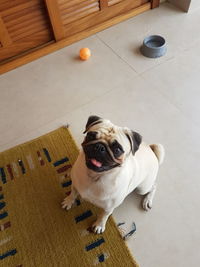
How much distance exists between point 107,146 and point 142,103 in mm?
1157

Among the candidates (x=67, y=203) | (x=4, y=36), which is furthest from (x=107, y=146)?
(x=4, y=36)

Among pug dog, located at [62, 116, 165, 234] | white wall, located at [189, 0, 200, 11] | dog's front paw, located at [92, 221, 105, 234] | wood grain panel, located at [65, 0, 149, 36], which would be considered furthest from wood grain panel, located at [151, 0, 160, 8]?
dog's front paw, located at [92, 221, 105, 234]

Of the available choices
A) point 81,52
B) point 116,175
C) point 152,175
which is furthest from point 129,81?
point 116,175

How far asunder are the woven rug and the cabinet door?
1.04 metres

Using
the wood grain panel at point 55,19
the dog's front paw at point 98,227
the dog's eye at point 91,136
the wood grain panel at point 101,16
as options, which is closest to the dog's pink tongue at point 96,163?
the dog's eye at point 91,136

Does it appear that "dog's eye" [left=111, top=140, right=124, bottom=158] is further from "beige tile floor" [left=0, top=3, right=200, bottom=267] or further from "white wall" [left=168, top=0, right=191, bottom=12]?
"white wall" [left=168, top=0, right=191, bottom=12]

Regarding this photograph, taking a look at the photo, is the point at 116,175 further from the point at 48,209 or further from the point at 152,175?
the point at 48,209

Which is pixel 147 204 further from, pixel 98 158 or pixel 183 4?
pixel 183 4

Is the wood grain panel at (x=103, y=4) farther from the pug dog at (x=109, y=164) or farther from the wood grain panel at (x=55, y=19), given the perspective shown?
the pug dog at (x=109, y=164)

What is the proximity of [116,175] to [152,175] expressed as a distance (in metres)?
0.38

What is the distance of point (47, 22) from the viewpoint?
8.00 feet

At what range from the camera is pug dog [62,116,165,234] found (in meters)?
1.12

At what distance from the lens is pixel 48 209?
5.39 ft

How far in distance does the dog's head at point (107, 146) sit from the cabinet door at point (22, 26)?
157 centimetres
